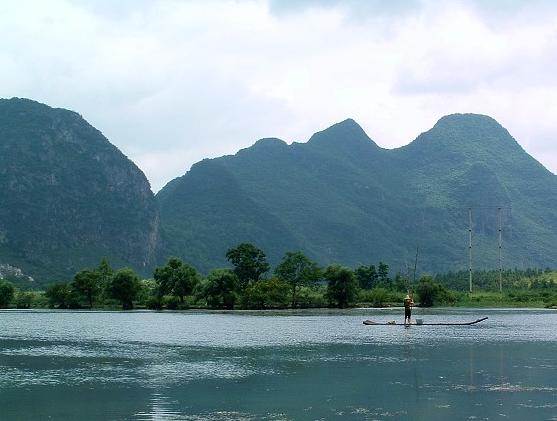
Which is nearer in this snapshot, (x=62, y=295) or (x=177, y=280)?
(x=177, y=280)

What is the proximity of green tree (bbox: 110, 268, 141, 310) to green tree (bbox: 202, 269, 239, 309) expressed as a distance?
45.2 ft

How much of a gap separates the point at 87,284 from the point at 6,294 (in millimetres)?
16945

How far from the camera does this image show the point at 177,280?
414 feet

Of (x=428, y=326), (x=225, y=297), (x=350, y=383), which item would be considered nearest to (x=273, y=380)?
(x=350, y=383)

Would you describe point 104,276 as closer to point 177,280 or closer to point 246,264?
point 177,280

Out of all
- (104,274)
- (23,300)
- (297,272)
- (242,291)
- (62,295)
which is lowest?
(23,300)

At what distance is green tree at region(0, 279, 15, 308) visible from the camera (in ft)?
452

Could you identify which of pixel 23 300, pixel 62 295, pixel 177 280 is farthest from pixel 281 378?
pixel 23 300

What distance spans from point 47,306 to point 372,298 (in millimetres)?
59342

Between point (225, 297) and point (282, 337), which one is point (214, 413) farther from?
point (225, 297)

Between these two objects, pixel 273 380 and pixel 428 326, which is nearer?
pixel 273 380

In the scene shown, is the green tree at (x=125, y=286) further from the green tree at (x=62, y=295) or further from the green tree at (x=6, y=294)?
the green tree at (x=6, y=294)

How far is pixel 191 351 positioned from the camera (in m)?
44.3

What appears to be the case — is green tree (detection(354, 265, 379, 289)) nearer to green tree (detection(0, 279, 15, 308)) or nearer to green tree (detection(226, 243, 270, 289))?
green tree (detection(226, 243, 270, 289))
